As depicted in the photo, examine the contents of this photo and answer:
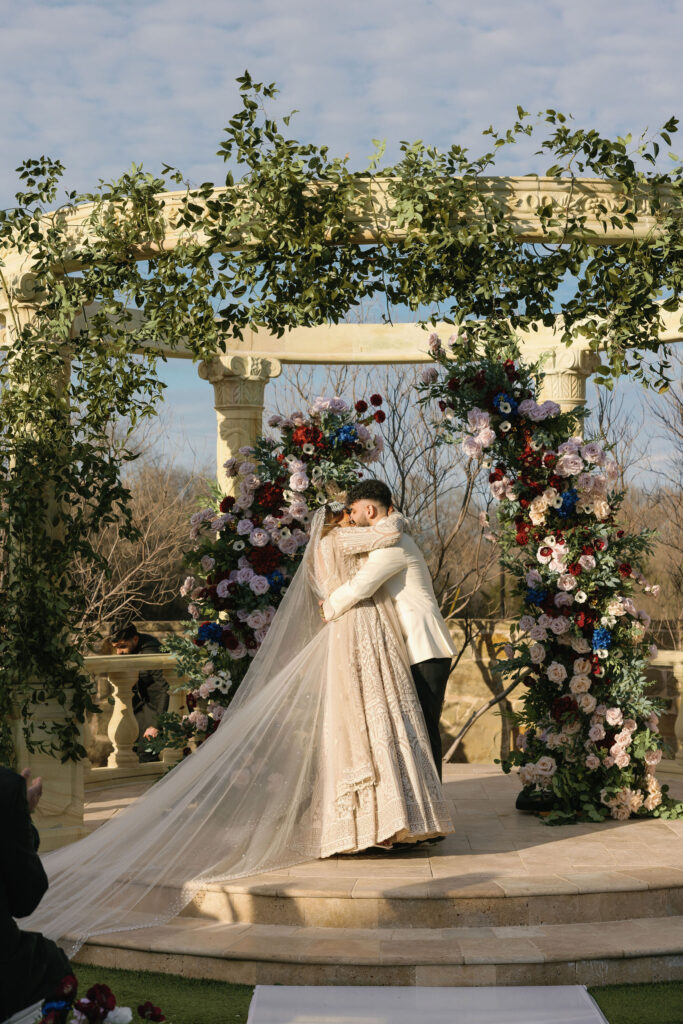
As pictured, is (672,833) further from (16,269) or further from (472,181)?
(16,269)

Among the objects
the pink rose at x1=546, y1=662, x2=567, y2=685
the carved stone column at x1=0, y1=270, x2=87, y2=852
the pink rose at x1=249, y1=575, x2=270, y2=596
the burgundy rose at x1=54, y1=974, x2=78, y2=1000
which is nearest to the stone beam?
the carved stone column at x1=0, y1=270, x2=87, y2=852

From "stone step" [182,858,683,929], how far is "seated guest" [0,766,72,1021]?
169cm

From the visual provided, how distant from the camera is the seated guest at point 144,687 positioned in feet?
31.5

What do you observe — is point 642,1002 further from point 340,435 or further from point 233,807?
point 340,435

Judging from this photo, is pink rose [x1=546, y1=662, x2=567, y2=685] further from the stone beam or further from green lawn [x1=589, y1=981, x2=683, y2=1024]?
the stone beam

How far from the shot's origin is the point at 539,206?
5984 millimetres

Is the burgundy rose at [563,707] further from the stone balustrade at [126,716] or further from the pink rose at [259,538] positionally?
the stone balustrade at [126,716]

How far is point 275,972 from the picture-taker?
4.42 metres

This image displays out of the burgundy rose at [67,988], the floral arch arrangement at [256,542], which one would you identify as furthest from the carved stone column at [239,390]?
the burgundy rose at [67,988]

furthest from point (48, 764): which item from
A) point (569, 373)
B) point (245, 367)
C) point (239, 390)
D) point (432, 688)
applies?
point (569, 373)

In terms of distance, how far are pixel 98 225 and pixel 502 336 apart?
7.96ft

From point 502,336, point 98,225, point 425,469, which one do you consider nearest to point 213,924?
point 502,336

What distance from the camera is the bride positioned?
5258mm

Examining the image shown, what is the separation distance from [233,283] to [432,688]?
98.9 inches
